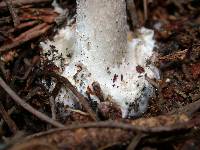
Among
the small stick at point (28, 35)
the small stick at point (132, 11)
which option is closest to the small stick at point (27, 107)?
the small stick at point (28, 35)

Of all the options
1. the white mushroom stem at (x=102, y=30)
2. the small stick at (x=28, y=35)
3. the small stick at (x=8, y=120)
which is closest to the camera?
the small stick at (x=8, y=120)

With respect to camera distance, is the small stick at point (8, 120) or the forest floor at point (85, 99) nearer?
the forest floor at point (85, 99)

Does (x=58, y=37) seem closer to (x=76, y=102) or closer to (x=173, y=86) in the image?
(x=76, y=102)

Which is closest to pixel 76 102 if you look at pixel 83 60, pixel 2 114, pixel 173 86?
pixel 83 60

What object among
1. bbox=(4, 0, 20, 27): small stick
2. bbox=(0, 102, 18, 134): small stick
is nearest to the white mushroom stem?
bbox=(4, 0, 20, 27): small stick

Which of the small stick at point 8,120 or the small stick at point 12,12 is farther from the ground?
the small stick at point 12,12

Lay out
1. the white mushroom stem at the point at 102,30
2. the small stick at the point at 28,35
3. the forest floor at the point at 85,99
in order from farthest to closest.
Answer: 1. the small stick at the point at 28,35
2. the white mushroom stem at the point at 102,30
3. the forest floor at the point at 85,99

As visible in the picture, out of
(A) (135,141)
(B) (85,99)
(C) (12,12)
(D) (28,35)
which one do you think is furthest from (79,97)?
(C) (12,12)

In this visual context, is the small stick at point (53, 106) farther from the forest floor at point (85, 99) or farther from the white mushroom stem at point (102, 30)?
the white mushroom stem at point (102, 30)

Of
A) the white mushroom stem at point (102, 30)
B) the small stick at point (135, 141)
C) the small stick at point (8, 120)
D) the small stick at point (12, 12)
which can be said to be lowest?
the small stick at point (135, 141)
